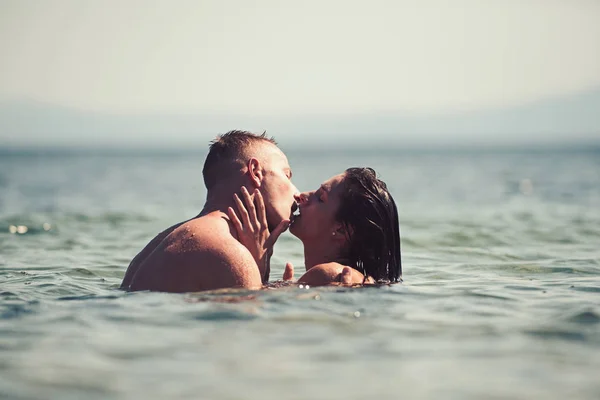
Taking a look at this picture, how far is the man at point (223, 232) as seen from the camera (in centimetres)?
582

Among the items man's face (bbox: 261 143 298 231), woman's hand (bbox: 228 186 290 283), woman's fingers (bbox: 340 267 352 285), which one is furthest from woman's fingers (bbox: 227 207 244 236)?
woman's fingers (bbox: 340 267 352 285)

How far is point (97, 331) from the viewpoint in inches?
200

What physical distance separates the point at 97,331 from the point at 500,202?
1813 cm

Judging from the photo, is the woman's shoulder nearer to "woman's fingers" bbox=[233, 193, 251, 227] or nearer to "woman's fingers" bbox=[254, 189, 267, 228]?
"woman's fingers" bbox=[254, 189, 267, 228]

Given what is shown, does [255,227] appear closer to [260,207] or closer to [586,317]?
[260,207]

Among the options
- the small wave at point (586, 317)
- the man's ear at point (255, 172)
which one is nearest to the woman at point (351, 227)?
the man's ear at point (255, 172)

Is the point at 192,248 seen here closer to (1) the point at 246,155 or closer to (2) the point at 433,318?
(1) the point at 246,155

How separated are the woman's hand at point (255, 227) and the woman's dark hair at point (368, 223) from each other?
0.69m

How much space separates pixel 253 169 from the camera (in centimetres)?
650

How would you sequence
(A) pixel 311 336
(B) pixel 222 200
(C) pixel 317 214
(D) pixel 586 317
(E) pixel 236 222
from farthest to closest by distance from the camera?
(C) pixel 317 214 < (B) pixel 222 200 < (E) pixel 236 222 < (D) pixel 586 317 < (A) pixel 311 336

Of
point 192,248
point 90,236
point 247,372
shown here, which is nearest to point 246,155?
point 192,248

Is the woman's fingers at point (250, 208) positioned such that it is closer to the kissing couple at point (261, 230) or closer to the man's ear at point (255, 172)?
the kissing couple at point (261, 230)

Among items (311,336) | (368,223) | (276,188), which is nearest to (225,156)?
(276,188)

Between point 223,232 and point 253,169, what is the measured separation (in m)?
0.74
